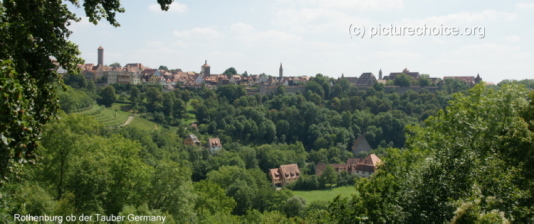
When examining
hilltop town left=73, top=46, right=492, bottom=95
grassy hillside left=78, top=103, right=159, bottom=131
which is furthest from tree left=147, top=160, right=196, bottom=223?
hilltop town left=73, top=46, right=492, bottom=95

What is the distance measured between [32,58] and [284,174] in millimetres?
50761

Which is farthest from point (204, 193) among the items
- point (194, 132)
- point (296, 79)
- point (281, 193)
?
point (296, 79)

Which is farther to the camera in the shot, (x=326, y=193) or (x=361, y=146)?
(x=361, y=146)

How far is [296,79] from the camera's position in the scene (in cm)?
11188

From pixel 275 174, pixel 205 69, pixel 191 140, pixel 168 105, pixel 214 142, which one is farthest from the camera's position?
pixel 205 69

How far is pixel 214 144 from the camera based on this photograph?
64.9 m

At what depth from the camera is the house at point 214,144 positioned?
210ft

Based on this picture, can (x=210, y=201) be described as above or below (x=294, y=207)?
above

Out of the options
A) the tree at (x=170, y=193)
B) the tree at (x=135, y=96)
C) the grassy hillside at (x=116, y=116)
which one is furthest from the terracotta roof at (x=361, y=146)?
the tree at (x=170, y=193)

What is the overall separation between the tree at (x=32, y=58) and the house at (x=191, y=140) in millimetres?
56032

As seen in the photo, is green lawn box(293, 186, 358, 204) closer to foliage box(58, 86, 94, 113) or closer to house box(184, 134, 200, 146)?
house box(184, 134, 200, 146)

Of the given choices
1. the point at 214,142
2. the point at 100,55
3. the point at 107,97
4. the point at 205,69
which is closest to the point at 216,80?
the point at 205,69

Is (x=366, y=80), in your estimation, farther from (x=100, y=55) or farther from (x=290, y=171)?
(x=100, y=55)

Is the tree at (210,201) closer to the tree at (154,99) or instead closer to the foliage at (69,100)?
the foliage at (69,100)
